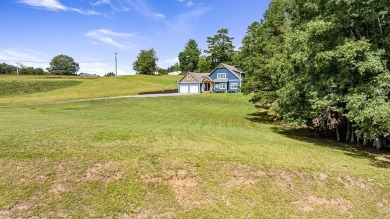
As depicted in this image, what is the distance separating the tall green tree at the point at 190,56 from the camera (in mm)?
120688

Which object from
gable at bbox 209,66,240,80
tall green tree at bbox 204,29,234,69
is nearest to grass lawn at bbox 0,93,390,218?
gable at bbox 209,66,240,80

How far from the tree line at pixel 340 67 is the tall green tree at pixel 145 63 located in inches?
3984

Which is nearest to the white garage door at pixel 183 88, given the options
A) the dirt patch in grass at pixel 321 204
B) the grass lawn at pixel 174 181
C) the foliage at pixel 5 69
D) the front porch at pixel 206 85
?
the front porch at pixel 206 85

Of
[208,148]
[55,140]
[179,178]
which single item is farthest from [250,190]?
[55,140]

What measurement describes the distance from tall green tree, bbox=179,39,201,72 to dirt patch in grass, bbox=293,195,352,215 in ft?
368

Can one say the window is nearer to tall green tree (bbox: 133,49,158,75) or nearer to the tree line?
the tree line

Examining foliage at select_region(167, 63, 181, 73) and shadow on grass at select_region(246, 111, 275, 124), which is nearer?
shadow on grass at select_region(246, 111, 275, 124)

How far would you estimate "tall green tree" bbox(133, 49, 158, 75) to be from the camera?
393 feet

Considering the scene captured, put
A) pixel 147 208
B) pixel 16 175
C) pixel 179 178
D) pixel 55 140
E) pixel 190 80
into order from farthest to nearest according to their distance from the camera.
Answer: pixel 190 80 < pixel 55 140 < pixel 179 178 < pixel 16 175 < pixel 147 208

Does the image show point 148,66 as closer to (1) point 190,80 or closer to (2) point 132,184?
(1) point 190,80

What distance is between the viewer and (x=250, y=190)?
10758 mm

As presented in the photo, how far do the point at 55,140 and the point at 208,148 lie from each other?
26.6 feet

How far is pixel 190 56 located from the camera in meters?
122

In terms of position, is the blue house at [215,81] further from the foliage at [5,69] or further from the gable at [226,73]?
the foliage at [5,69]
